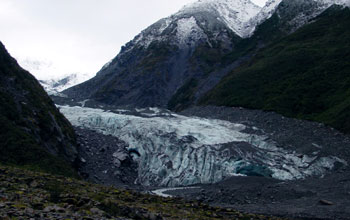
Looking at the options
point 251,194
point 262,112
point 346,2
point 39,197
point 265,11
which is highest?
point 265,11

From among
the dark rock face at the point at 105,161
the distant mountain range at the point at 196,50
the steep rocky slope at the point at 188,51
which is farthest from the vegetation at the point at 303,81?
the dark rock face at the point at 105,161

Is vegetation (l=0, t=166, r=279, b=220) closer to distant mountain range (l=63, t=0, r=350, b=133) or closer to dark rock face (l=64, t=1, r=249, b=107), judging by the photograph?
distant mountain range (l=63, t=0, r=350, b=133)

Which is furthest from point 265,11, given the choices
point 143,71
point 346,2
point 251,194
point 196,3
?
point 251,194

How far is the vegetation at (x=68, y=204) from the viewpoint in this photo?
849cm

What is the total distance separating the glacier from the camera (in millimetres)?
30922

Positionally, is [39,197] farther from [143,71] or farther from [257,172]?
[143,71]

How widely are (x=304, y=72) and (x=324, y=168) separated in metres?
36.6

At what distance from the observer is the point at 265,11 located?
137 m

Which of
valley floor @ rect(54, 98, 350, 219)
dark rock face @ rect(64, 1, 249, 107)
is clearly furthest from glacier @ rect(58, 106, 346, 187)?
dark rock face @ rect(64, 1, 249, 107)

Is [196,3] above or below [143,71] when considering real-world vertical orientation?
above

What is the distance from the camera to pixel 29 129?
80.4 feet

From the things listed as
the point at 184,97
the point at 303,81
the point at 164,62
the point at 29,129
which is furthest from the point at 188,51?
the point at 29,129

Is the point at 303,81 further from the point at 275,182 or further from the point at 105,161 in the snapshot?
the point at 105,161

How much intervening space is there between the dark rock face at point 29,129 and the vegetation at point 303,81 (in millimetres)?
31829
